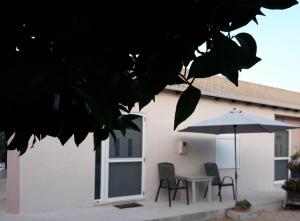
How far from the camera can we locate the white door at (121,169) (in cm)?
869

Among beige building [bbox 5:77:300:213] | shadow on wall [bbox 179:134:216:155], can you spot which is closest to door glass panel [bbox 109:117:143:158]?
beige building [bbox 5:77:300:213]

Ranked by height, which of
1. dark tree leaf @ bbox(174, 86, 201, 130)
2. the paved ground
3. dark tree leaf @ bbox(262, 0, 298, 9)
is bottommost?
the paved ground

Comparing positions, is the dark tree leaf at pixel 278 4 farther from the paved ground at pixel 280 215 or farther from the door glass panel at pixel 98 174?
the paved ground at pixel 280 215

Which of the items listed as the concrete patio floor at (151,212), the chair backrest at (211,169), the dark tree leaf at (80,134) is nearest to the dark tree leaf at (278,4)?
the dark tree leaf at (80,134)

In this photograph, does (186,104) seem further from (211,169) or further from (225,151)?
(225,151)

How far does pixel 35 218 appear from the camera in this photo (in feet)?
24.2

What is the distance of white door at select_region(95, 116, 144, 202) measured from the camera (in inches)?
342

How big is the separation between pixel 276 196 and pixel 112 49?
1068 centimetres

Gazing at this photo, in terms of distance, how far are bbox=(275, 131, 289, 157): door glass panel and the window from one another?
8.45ft

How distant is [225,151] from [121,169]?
347cm

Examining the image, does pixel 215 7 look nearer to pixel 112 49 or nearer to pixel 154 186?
pixel 112 49

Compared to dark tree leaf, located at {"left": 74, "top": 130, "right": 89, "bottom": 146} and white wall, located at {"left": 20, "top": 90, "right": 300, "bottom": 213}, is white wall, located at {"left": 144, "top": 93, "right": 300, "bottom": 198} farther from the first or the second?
dark tree leaf, located at {"left": 74, "top": 130, "right": 89, "bottom": 146}

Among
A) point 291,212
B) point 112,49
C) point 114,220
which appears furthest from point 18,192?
point 112,49

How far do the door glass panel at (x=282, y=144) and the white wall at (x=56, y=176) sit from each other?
7.06 m
